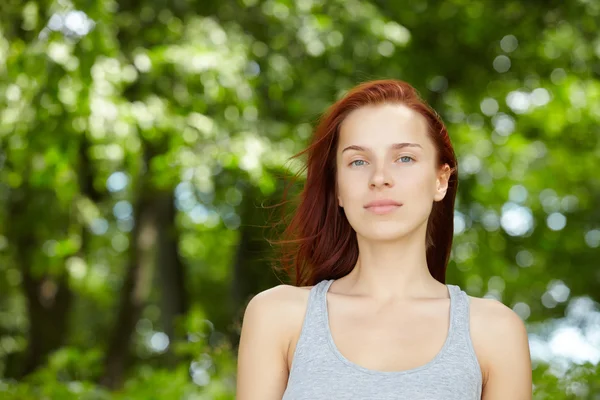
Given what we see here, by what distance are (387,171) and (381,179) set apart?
0.03m

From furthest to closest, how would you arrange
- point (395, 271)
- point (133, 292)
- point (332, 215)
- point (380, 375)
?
point (133, 292) < point (332, 215) < point (395, 271) < point (380, 375)

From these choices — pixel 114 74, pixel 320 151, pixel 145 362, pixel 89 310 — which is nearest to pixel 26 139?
pixel 114 74

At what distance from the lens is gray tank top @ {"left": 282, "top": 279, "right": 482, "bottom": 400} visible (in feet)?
7.02

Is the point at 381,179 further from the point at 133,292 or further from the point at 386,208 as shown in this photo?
the point at 133,292

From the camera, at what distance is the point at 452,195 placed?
2.61 meters

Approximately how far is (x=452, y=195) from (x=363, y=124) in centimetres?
39

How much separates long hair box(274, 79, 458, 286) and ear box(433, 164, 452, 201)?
0.06 feet

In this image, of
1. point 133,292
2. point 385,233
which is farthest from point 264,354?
Result: point 133,292

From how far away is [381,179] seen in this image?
7.42ft

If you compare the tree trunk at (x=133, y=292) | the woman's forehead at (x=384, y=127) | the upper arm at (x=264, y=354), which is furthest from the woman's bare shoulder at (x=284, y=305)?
the tree trunk at (x=133, y=292)

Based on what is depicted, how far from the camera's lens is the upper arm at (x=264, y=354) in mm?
2260

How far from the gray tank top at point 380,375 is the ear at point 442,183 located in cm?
31

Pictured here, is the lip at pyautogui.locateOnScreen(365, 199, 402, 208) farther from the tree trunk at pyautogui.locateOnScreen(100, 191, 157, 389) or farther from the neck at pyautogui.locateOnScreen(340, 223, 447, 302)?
the tree trunk at pyautogui.locateOnScreen(100, 191, 157, 389)

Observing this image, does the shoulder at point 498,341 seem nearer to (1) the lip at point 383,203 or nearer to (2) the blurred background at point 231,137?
(1) the lip at point 383,203
